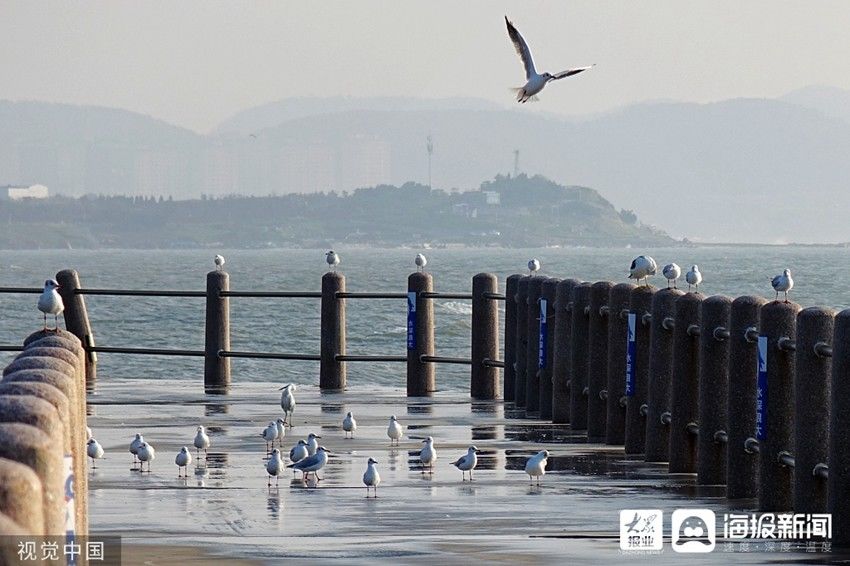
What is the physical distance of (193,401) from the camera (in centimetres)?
1952

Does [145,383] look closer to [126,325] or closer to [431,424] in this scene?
[431,424]

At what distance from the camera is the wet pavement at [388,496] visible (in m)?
9.29

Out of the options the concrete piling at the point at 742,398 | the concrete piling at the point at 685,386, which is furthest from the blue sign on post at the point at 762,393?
the concrete piling at the point at 685,386

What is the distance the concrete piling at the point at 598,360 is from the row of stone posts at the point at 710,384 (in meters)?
0.01

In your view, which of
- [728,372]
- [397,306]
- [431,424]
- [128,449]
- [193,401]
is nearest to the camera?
[728,372]

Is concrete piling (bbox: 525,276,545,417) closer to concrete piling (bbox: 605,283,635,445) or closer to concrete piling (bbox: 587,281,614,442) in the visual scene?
concrete piling (bbox: 587,281,614,442)

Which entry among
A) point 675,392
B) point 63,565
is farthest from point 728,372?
point 63,565

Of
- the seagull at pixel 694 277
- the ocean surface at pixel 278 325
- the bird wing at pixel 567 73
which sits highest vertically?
the bird wing at pixel 567 73

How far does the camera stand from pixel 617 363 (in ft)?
48.1

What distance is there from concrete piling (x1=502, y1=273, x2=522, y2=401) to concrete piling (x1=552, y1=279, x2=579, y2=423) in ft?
7.33

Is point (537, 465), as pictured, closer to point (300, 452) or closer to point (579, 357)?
point (300, 452)

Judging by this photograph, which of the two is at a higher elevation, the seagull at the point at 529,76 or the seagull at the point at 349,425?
the seagull at the point at 529,76

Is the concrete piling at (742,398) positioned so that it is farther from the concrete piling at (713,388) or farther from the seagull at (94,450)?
the seagull at (94,450)

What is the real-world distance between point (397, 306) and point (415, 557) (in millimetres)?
96395
